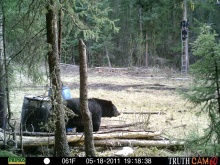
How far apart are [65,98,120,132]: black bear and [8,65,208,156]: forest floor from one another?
0.53m

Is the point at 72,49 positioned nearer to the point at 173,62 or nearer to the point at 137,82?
the point at 173,62

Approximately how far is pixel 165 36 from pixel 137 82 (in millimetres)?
13162

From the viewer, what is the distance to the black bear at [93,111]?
8344 millimetres

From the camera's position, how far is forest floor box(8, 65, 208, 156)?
8502mm

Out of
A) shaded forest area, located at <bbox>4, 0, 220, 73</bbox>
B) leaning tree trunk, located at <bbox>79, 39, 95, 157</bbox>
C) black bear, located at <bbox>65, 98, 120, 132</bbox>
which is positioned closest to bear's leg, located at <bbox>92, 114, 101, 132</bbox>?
black bear, located at <bbox>65, 98, 120, 132</bbox>

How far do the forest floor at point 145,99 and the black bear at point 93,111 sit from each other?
53 cm

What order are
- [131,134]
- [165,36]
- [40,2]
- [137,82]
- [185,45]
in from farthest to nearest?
1. [165,36]
2. [185,45]
3. [137,82]
4. [131,134]
5. [40,2]

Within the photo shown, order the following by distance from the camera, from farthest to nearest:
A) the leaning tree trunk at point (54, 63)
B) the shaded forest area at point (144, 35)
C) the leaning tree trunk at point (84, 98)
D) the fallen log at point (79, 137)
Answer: the shaded forest area at point (144, 35) → the fallen log at point (79, 137) → the leaning tree trunk at point (84, 98) → the leaning tree trunk at point (54, 63)

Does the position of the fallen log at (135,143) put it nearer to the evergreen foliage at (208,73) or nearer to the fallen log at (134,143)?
the fallen log at (134,143)

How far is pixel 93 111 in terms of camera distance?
29.0 feet

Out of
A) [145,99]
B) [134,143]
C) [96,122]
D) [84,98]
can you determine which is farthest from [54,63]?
[145,99]

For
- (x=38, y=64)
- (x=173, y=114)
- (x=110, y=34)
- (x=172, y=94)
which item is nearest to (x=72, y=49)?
(x=110, y=34)

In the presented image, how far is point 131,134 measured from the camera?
7406 millimetres

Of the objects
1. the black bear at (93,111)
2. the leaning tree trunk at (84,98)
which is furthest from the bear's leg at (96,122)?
the leaning tree trunk at (84,98)
